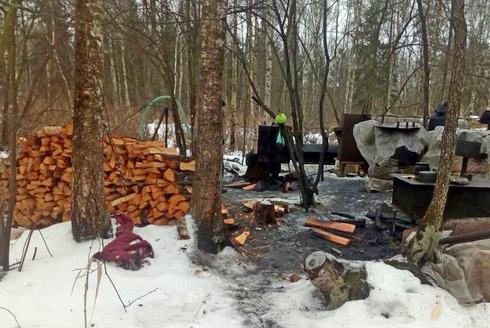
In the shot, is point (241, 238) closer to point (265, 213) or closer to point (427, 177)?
point (265, 213)

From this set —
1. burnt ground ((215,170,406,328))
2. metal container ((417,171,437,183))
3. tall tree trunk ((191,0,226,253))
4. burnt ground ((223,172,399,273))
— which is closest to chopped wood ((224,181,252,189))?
burnt ground ((215,170,406,328))

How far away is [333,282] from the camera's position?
3.04 metres

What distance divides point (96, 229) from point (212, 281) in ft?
4.29

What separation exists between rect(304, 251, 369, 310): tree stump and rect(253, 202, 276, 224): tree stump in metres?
2.23

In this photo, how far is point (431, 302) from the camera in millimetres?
2879

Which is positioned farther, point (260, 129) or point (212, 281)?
point (260, 129)

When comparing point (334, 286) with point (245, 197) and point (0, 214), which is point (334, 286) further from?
point (245, 197)

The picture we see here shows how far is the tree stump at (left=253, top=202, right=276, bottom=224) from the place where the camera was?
5320 mm

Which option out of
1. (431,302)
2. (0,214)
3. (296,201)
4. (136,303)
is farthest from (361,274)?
(296,201)

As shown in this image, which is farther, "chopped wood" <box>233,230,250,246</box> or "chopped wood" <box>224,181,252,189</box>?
"chopped wood" <box>224,181,252,189</box>

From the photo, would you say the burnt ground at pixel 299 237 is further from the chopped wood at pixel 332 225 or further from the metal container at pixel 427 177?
the metal container at pixel 427 177

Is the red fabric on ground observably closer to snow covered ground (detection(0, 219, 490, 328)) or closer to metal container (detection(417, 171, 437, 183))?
snow covered ground (detection(0, 219, 490, 328))

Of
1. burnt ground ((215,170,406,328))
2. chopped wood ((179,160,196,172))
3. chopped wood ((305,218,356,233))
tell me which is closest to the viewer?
burnt ground ((215,170,406,328))

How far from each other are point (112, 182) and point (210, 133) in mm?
1515
